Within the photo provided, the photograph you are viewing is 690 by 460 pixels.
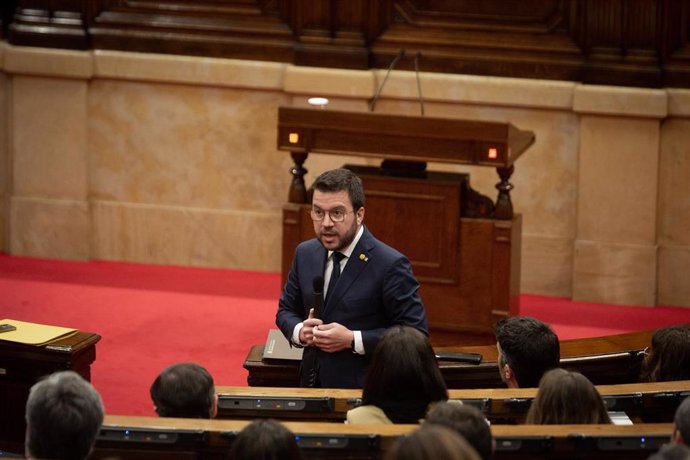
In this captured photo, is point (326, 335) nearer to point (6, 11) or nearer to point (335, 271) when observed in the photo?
point (335, 271)

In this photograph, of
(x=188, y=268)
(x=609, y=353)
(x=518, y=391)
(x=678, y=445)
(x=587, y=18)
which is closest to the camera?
(x=678, y=445)

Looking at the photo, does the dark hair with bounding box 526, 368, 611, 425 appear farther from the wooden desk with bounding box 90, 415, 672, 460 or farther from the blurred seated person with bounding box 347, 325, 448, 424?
the blurred seated person with bounding box 347, 325, 448, 424

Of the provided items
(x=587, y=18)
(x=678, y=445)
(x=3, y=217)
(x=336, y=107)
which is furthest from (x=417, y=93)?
(x=678, y=445)

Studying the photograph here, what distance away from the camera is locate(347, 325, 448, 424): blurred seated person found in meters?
4.16

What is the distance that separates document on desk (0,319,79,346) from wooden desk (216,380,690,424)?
1151mm

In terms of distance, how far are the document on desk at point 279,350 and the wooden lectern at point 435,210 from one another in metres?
2.09

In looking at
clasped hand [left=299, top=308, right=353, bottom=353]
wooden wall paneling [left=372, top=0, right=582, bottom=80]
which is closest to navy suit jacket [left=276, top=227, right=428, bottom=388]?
clasped hand [left=299, top=308, right=353, bottom=353]

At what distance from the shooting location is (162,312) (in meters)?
8.49

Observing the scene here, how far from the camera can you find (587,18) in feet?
29.7

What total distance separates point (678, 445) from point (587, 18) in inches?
244

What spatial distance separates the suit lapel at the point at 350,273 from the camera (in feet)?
16.5

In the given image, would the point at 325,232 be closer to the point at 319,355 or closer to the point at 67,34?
the point at 319,355

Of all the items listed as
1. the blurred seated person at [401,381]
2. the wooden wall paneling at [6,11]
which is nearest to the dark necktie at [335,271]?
the blurred seated person at [401,381]

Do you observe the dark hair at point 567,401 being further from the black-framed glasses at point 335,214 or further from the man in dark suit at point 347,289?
the black-framed glasses at point 335,214
